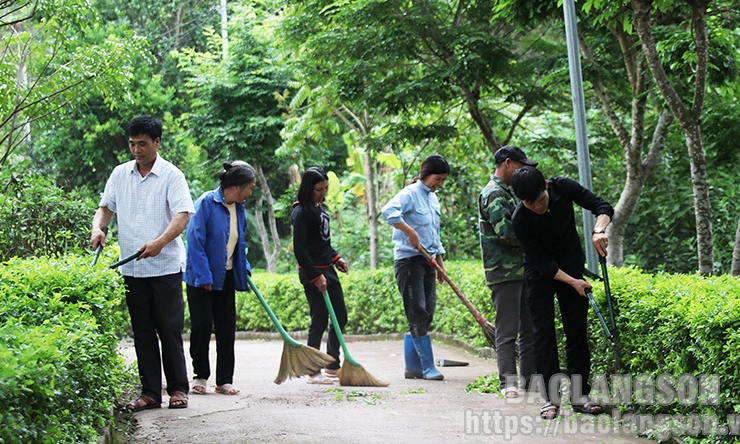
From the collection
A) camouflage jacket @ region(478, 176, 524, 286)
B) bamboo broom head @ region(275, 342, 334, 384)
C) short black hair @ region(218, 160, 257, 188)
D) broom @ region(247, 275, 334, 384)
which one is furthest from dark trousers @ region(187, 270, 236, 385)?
camouflage jacket @ region(478, 176, 524, 286)

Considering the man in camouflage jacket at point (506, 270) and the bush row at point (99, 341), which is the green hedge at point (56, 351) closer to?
the bush row at point (99, 341)

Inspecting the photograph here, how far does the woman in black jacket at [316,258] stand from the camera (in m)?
8.63

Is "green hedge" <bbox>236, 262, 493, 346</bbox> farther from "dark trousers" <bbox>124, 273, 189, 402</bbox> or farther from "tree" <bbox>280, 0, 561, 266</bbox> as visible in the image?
"dark trousers" <bbox>124, 273, 189, 402</bbox>

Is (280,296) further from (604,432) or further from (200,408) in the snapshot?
(604,432)

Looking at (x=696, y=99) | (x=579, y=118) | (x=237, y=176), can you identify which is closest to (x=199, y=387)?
(x=237, y=176)

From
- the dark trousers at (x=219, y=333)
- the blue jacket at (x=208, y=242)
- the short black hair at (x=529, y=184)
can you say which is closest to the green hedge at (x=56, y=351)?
the blue jacket at (x=208, y=242)

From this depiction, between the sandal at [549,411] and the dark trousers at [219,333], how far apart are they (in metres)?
2.97

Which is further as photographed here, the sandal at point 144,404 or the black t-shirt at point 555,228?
the sandal at point 144,404

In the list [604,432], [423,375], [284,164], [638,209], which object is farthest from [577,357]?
[284,164]

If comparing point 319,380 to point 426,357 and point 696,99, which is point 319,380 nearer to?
point 426,357

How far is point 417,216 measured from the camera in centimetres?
865

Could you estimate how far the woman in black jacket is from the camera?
8.63 m

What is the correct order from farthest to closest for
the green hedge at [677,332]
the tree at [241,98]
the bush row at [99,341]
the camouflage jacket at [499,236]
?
1. the tree at [241,98]
2. the camouflage jacket at [499,236]
3. the green hedge at [677,332]
4. the bush row at [99,341]

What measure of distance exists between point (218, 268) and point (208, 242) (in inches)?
9.4
